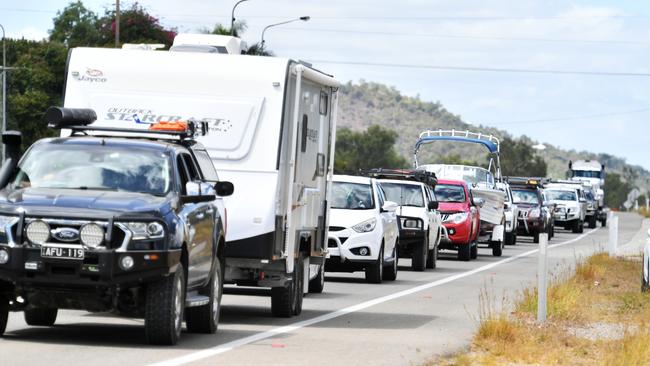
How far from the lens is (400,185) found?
33062mm

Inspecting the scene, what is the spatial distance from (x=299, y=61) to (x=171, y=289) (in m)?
5.19

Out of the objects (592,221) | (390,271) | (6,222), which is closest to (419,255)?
(390,271)

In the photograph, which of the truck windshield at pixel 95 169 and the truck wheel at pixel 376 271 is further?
the truck wheel at pixel 376 271

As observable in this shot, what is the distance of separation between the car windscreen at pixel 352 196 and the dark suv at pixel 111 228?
11024 mm

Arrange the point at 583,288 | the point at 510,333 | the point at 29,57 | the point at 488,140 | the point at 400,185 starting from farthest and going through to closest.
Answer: the point at 29,57
the point at 488,140
the point at 400,185
the point at 583,288
the point at 510,333

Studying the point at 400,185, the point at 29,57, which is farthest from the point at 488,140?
the point at 29,57

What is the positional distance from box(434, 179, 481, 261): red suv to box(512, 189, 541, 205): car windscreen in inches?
607

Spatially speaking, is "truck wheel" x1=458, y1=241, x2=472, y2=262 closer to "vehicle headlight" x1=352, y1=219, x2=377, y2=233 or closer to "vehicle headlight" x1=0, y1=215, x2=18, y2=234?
"vehicle headlight" x1=352, y1=219, x2=377, y2=233

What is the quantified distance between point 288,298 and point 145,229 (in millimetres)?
4975

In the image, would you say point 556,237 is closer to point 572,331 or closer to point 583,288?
point 583,288

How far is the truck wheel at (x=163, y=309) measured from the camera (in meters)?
13.9

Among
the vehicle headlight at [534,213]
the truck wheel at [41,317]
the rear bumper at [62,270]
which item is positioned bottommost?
the truck wheel at [41,317]

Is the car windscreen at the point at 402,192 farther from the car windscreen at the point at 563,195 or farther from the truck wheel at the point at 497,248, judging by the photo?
the car windscreen at the point at 563,195

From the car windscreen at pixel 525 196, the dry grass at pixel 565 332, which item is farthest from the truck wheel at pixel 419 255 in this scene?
the car windscreen at pixel 525 196
